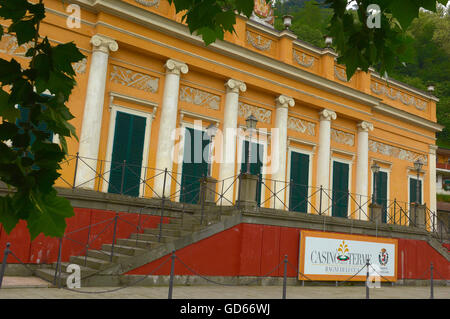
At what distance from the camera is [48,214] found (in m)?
1.66

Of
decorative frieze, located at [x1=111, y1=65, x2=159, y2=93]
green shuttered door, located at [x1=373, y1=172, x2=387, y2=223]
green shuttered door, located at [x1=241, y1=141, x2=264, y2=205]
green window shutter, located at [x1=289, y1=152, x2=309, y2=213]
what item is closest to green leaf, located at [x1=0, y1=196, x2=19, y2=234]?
decorative frieze, located at [x1=111, y1=65, x2=159, y2=93]

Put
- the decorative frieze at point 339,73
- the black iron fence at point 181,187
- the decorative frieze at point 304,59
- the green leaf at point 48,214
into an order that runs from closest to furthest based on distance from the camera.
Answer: the green leaf at point 48,214 < the black iron fence at point 181,187 < the decorative frieze at point 304,59 < the decorative frieze at point 339,73

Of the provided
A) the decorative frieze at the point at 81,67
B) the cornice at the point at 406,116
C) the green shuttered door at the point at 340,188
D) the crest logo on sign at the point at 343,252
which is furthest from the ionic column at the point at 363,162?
the decorative frieze at the point at 81,67

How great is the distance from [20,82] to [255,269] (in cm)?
1173

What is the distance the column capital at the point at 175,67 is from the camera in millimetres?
15953

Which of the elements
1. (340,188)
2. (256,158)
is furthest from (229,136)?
(340,188)

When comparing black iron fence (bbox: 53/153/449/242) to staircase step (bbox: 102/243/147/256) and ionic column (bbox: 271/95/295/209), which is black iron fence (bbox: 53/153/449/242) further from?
staircase step (bbox: 102/243/147/256)

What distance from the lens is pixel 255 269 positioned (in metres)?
12.8

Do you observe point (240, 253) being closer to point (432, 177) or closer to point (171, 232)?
point (171, 232)

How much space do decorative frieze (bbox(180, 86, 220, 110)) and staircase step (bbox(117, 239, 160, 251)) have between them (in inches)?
260

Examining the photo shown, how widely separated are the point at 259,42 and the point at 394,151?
1020 cm

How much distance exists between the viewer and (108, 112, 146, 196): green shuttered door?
15.0 meters

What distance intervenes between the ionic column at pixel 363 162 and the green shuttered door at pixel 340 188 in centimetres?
68

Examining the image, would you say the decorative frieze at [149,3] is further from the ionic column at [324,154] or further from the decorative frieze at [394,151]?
the decorative frieze at [394,151]
